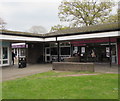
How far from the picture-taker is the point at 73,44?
67.7 ft

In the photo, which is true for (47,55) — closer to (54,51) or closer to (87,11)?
(54,51)

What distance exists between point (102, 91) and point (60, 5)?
3219cm

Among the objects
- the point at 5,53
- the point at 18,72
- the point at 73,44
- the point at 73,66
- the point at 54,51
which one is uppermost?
the point at 73,44

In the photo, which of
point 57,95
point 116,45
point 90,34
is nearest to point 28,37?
point 90,34

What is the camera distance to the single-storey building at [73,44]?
13.9 meters

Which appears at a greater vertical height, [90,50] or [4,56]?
[90,50]

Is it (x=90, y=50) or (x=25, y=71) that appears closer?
(x=25, y=71)

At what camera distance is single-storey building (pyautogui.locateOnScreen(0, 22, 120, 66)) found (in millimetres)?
13883

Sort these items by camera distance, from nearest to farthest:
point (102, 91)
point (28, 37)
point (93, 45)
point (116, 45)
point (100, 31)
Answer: point (102, 91), point (100, 31), point (28, 37), point (116, 45), point (93, 45)

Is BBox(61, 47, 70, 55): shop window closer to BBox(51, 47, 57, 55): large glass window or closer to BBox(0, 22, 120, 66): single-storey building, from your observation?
BBox(0, 22, 120, 66): single-storey building

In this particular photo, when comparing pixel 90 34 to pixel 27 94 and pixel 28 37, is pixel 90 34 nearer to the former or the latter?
pixel 28 37

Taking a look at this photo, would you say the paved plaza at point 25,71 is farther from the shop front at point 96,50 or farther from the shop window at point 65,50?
the shop window at point 65,50

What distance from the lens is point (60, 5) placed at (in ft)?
117

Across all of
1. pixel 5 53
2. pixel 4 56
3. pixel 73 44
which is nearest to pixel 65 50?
pixel 73 44
